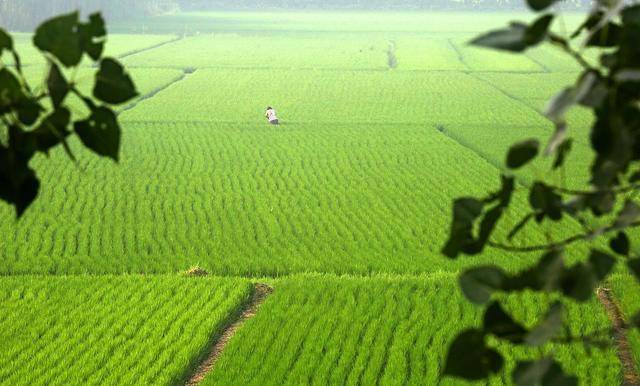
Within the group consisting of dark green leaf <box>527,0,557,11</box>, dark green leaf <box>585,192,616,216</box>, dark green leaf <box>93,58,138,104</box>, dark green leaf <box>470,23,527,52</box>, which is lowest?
dark green leaf <box>585,192,616,216</box>

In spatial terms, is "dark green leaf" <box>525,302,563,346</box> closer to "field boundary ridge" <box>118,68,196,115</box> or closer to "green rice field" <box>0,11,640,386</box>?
"green rice field" <box>0,11,640,386</box>

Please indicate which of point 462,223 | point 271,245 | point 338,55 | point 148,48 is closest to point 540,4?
point 462,223

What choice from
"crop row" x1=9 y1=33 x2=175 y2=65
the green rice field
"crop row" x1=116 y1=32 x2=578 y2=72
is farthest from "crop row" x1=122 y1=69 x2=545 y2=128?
"crop row" x1=9 y1=33 x2=175 y2=65

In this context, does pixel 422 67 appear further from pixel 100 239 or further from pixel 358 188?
pixel 100 239

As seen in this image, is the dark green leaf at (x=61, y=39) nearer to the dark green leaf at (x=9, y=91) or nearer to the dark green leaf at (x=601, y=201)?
the dark green leaf at (x=9, y=91)

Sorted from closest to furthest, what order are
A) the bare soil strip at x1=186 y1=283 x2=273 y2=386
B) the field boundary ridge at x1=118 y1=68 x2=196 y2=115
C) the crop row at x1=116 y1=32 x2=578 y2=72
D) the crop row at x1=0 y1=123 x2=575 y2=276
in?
the bare soil strip at x1=186 y1=283 x2=273 y2=386
the crop row at x1=0 y1=123 x2=575 y2=276
the field boundary ridge at x1=118 y1=68 x2=196 y2=115
the crop row at x1=116 y1=32 x2=578 y2=72

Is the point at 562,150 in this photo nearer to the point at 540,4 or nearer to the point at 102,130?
the point at 540,4

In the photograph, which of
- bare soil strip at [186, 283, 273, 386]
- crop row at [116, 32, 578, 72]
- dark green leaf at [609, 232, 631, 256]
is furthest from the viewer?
crop row at [116, 32, 578, 72]
